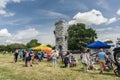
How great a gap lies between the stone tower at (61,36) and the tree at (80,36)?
46.0 metres

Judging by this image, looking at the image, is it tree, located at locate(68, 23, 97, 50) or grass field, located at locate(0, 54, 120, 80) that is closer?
grass field, located at locate(0, 54, 120, 80)

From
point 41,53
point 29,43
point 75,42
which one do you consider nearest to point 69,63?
point 41,53

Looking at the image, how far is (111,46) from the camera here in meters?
31.9

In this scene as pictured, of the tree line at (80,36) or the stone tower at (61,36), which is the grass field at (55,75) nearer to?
the stone tower at (61,36)

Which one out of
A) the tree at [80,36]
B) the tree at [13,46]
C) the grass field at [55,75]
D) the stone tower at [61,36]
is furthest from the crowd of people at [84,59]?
the tree at [13,46]

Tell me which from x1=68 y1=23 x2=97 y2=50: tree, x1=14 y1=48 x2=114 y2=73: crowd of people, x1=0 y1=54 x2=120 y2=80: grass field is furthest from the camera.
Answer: x1=68 y1=23 x2=97 y2=50: tree

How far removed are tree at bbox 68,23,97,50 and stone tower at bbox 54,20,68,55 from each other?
4599 centimetres

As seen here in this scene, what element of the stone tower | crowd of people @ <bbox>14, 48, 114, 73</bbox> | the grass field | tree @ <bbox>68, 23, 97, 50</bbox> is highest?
tree @ <bbox>68, 23, 97, 50</bbox>

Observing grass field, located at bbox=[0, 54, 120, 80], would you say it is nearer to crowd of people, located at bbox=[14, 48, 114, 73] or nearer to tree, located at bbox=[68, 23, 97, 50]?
crowd of people, located at bbox=[14, 48, 114, 73]

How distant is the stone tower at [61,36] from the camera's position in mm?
46688

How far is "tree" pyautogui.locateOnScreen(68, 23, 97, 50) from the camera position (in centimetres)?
9394

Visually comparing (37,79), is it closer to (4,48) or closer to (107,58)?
(107,58)

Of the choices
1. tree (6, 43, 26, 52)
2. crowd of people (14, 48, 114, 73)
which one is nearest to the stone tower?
crowd of people (14, 48, 114, 73)

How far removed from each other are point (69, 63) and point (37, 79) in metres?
9.93
